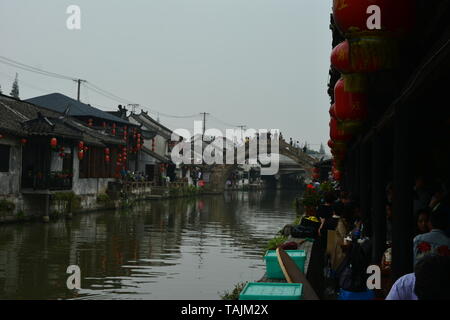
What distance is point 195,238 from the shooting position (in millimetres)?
19844

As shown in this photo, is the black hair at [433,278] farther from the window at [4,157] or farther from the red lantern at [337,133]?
the window at [4,157]

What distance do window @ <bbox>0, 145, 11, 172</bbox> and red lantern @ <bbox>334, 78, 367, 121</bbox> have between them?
18777mm

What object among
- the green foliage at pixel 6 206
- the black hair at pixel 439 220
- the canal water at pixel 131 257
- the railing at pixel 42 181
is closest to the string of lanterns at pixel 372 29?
the black hair at pixel 439 220

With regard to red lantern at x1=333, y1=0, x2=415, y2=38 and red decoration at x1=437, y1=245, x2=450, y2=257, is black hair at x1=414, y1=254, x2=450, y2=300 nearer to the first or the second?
red decoration at x1=437, y1=245, x2=450, y2=257

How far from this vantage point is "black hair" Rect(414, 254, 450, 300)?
2824 mm

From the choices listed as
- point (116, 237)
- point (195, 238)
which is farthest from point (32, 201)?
point (195, 238)

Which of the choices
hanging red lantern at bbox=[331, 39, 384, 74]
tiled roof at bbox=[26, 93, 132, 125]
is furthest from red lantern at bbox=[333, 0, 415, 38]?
tiled roof at bbox=[26, 93, 132, 125]

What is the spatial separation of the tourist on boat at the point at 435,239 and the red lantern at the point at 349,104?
225cm

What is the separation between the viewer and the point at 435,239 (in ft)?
15.1

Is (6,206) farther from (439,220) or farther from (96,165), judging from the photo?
(439,220)

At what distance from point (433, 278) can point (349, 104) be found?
4.23m

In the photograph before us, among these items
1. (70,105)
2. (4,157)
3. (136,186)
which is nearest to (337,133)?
(4,157)

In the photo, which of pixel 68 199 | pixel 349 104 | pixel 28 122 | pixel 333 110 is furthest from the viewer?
pixel 68 199

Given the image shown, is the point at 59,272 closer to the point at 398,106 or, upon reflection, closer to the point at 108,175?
the point at 398,106
